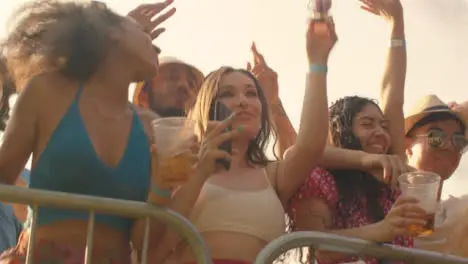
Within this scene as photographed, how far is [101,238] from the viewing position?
3031 mm

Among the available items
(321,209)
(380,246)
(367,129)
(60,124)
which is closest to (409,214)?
(380,246)

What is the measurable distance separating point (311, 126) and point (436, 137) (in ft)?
4.49

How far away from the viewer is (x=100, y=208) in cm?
270

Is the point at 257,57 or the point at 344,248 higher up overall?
the point at 257,57

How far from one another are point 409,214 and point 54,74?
152 centimetres

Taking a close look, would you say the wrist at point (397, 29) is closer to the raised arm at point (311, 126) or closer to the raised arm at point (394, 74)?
the raised arm at point (394, 74)

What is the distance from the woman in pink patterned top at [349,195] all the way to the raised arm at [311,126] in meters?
0.11

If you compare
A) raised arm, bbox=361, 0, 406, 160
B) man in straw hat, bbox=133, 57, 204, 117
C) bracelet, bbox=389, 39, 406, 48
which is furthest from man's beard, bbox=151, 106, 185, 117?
bracelet, bbox=389, 39, 406, 48

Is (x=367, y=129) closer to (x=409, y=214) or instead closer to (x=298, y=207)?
(x=298, y=207)

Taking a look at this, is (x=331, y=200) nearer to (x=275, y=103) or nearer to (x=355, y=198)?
(x=355, y=198)

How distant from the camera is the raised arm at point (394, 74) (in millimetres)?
4314

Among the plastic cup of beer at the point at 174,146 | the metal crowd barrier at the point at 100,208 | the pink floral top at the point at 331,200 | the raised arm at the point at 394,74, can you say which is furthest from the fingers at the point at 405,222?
the raised arm at the point at 394,74

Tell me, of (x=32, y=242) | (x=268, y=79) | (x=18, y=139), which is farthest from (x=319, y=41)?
(x=32, y=242)

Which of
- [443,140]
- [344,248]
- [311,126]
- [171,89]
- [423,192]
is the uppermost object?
[171,89]
